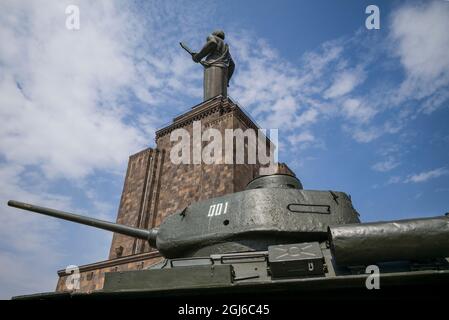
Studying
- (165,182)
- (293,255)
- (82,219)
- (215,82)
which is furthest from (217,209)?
(215,82)

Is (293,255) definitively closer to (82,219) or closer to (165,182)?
(82,219)

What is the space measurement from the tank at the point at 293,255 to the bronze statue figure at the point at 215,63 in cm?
1436

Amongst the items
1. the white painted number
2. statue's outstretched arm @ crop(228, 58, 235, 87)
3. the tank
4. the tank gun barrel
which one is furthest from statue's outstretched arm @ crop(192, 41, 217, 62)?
the tank

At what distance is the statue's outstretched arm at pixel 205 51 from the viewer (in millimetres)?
20094

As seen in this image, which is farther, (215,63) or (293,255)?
(215,63)

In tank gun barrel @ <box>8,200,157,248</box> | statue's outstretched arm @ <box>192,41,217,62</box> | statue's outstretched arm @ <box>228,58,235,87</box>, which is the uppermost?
statue's outstretched arm @ <box>192,41,217,62</box>

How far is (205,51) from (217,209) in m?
16.2

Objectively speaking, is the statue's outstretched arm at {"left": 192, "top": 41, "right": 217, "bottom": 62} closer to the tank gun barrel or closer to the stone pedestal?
the stone pedestal

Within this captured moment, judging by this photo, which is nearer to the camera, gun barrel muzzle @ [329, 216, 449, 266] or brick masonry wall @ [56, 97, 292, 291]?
gun barrel muzzle @ [329, 216, 449, 266]

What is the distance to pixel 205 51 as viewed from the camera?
66.4 feet

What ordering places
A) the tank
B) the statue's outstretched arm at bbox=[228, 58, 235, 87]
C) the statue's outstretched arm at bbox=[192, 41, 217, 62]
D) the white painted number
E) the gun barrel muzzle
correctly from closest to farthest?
the tank, the gun barrel muzzle, the white painted number, the statue's outstretched arm at bbox=[192, 41, 217, 62], the statue's outstretched arm at bbox=[228, 58, 235, 87]

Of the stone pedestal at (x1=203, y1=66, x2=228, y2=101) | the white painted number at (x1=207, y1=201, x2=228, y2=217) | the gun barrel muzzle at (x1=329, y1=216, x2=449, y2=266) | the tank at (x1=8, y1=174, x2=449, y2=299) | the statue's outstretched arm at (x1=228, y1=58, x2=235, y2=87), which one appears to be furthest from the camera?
the statue's outstretched arm at (x1=228, y1=58, x2=235, y2=87)

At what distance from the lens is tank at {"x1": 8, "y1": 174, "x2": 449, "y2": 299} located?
3.31 meters

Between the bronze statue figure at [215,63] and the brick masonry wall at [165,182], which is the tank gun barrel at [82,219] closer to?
the brick masonry wall at [165,182]
